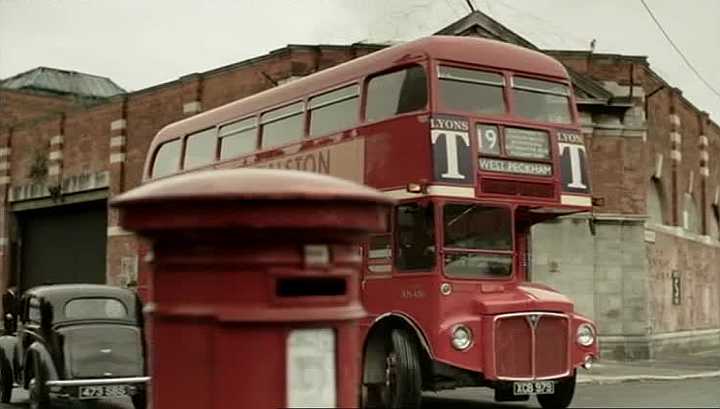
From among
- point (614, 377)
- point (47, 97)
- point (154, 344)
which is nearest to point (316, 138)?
point (614, 377)

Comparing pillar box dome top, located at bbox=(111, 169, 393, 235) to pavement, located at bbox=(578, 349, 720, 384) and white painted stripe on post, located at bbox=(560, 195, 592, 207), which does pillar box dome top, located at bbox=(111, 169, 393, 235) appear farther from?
pavement, located at bbox=(578, 349, 720, 384)

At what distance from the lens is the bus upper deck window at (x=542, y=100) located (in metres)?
11.7

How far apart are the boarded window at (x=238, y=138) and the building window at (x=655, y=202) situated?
40.8ft

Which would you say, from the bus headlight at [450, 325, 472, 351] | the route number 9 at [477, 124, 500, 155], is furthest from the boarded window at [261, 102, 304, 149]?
the bus headlight at [450, 325, 472, 351]

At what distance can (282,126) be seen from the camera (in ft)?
43.8

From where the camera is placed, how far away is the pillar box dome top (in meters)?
3.38

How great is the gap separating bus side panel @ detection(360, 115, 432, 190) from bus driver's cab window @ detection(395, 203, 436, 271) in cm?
33

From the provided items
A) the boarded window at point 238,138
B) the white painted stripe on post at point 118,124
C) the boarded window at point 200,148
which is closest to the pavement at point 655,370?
the boarded window at point 238,138

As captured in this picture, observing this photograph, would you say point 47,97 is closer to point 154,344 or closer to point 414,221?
point 414,221

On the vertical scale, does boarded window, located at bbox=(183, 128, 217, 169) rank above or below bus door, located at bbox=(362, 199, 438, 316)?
above

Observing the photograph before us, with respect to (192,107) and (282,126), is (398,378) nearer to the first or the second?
(282,126)

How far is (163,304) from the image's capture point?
3.67 m

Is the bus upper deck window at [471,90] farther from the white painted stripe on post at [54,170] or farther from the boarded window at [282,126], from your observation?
the white painted stripe on post at [54,170]

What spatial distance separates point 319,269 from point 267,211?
0.30 metres
